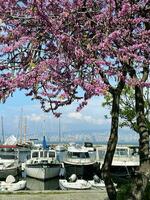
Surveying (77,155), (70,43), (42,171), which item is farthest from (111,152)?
(77,155)

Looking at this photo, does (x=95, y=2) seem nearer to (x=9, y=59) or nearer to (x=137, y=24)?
(x=137, y=24)

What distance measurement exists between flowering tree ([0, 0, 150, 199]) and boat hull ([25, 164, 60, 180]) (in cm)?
3260

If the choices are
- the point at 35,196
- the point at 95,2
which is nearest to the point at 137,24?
the point at 95,2

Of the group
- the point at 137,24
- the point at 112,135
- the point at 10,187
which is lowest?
the point at 10,187

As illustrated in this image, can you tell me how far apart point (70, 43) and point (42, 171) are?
113ft

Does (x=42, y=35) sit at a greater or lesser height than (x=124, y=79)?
greater

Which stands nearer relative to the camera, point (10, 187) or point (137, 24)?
point (137, 24)

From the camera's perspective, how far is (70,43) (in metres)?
8.43

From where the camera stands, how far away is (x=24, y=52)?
30.9ft

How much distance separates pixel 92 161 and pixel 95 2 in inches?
1499

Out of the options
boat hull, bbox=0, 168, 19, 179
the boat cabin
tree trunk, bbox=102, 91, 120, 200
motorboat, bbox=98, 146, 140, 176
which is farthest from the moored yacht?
tree trunk, bbox=102, 91, 120, 200

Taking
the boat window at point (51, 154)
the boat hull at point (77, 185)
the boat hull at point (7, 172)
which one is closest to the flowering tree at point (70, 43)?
the boat hull at point (77, 185)

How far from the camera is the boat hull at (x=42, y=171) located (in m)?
41.8

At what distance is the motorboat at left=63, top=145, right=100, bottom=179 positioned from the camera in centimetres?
4516
